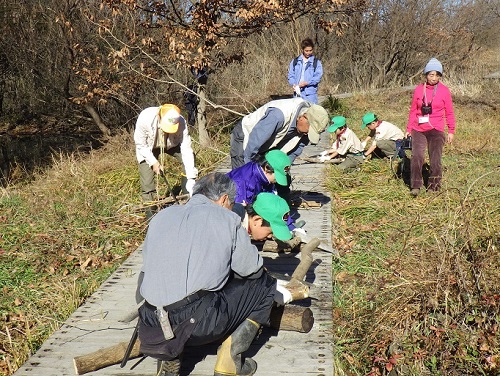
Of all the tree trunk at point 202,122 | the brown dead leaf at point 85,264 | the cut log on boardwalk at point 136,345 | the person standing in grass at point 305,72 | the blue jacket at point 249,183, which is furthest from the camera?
the tree trunk at point 202,122

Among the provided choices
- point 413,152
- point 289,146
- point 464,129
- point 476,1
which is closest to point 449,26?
point 476,1

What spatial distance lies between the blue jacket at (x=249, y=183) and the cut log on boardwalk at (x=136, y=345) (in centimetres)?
142

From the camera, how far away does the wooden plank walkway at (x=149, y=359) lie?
3.68 meters

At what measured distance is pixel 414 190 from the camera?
24.0 feet

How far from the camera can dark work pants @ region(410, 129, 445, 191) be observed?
7.30 metres

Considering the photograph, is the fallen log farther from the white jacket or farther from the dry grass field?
the white jacket

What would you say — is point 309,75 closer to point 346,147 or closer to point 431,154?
point 346,147

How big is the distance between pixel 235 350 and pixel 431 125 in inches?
193

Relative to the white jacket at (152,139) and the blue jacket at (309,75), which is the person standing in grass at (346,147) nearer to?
the blue jacket at (309,75)

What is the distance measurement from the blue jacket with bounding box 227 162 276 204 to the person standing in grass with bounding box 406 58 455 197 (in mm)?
2771

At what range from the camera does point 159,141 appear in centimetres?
677

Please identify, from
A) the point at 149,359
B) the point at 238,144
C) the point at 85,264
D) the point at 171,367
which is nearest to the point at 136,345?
the point at 149,359

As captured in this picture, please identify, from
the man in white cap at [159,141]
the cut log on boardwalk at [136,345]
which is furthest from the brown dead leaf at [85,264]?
the cut log on boardwalk at [136,345]

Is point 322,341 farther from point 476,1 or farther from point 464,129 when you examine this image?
point 476,1
